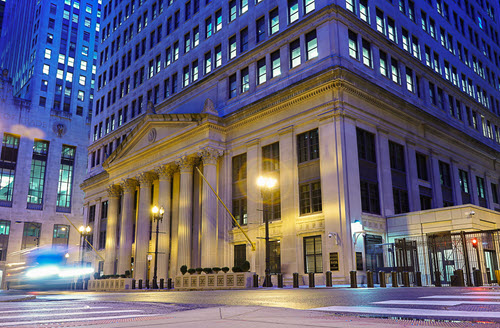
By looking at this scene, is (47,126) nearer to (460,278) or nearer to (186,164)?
(186,164)

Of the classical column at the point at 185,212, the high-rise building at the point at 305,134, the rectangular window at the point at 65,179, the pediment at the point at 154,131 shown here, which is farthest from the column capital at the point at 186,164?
the rectangular window at the point at 65,179

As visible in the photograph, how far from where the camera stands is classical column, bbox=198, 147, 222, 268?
38.2 meters

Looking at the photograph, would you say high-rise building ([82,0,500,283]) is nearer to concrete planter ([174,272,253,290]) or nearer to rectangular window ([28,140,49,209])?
concrete planter ([174,272,253,290])

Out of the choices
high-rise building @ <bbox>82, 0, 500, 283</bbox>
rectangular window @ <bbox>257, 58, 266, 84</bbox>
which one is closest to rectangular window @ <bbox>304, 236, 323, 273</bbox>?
high-rise building @ <bbox>82, 0, 500, 283</bbox>

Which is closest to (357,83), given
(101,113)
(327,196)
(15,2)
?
(327,196)

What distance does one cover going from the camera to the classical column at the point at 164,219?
4375 centimetres

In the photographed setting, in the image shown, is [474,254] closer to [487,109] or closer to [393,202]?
[393,202]

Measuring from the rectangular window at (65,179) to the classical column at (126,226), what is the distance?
40.0 meters

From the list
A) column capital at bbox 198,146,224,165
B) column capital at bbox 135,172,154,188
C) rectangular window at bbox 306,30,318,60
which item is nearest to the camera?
rectangular window at bbox 306,30,318,60

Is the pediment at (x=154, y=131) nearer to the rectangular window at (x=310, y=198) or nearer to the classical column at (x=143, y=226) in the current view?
the classical column at (x=143, y=226)

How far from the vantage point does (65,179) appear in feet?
290

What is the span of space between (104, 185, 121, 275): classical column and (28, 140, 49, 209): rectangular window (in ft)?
115

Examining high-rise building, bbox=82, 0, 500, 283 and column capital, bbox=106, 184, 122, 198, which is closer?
high-rise building, bbox=82, 0, 500, 283

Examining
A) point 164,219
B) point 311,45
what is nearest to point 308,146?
point 311,45
